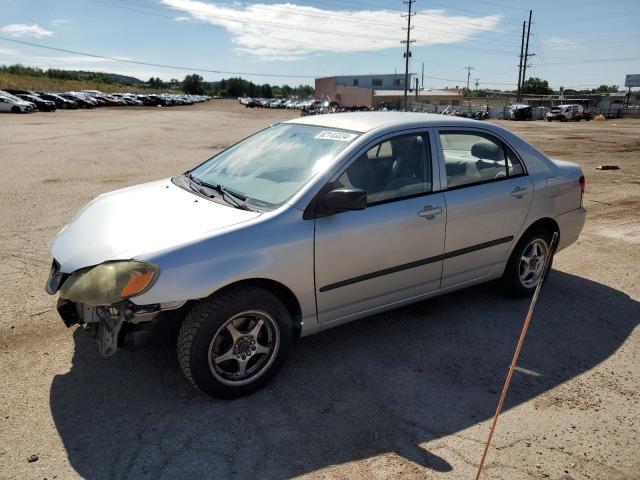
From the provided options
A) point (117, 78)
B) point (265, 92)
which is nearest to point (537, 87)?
point (265, 92)

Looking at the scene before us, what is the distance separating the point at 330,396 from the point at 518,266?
2.32 meters

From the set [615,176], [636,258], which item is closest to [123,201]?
[636,258]

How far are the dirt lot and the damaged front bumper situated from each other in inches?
17.6

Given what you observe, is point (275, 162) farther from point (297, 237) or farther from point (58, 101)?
point (58, 101)

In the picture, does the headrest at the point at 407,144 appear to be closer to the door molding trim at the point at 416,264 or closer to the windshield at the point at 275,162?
the windshield at the point at 275,162

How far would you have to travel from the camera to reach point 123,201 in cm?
383

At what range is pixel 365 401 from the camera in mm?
3213

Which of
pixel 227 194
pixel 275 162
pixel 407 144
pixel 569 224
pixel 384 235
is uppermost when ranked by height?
pixel 407 144

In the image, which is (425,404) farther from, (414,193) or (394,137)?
(394,137)

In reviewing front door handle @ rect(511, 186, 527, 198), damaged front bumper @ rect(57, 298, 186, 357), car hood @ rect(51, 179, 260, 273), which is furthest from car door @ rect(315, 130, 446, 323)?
damaged front bumper @ rect(57, 298, 186, 357)

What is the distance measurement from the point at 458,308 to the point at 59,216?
18.6 feet

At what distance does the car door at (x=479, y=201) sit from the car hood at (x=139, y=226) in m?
1.68

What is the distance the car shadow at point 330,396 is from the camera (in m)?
2.71

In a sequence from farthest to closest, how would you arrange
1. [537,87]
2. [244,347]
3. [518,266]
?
[537,87], [518,266], [244,347]
